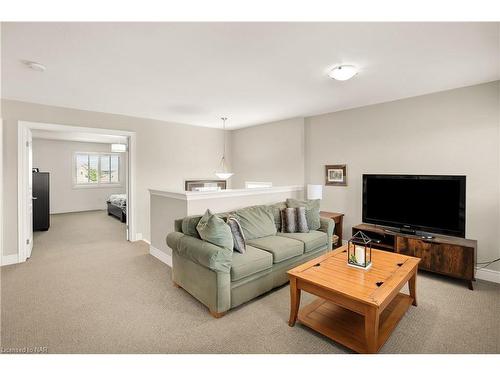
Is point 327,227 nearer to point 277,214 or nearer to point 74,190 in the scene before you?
point 277,214

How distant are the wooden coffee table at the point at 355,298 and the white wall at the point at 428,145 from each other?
4.80ft

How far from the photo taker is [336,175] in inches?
179

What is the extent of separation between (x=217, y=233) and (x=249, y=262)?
439mm

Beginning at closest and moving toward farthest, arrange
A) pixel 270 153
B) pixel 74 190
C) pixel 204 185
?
pixel 270 153
pixel 204 185
pixel 74 190

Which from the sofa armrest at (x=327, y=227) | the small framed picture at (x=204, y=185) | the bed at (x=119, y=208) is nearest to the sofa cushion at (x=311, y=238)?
the sofa armrest at (x=327, y=227)

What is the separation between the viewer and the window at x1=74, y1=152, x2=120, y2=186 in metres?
8.77

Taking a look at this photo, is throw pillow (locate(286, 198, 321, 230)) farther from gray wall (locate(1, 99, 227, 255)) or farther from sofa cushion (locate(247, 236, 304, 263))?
gray wall (locate(1, 99, 227, 255))

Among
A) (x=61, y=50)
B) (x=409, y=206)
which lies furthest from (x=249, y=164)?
(x=61, y=50)

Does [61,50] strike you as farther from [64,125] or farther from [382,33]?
[382,33]

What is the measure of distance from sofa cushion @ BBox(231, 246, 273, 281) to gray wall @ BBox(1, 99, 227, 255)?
10.5 feet

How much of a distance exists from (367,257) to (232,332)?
1.48 meters

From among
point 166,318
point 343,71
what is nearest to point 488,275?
point 343,71
